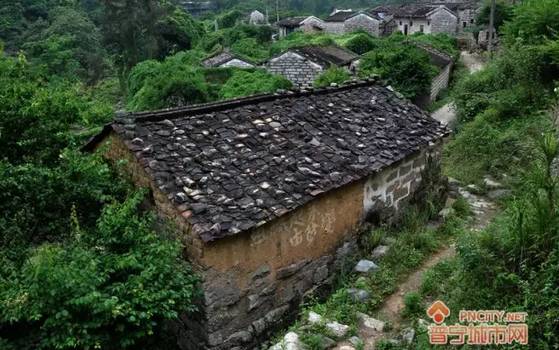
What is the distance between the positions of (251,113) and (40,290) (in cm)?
426

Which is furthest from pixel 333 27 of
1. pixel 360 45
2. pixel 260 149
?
pixel 260 149

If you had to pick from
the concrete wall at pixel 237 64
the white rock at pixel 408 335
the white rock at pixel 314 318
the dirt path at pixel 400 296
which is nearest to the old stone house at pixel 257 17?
the concrete wall at pixel 237 64

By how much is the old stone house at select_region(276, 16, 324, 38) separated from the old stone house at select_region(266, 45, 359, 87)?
2518 centimetres

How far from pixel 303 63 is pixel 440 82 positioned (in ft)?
26.3

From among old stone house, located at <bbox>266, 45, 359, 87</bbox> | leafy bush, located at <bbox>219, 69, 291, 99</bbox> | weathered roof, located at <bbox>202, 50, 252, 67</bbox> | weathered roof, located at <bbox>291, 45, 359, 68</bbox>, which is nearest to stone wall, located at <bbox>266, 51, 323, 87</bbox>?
old stone house, located at <bbox>266, 45, 359, 87</bbox>

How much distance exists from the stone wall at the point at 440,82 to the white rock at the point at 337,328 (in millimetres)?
21320

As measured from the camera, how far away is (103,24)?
43.2m

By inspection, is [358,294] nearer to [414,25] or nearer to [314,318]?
[314,318]

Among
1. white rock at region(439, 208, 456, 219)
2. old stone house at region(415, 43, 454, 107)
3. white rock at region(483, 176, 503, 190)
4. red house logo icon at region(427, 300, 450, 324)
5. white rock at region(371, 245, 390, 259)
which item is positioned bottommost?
old stone house at region(415, 43, 454, 107)

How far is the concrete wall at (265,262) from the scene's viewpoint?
5.75m

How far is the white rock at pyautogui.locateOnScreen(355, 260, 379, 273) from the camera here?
7039 millimetres

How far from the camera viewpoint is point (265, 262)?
20.4 ft

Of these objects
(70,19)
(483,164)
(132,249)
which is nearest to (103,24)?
(70,19)

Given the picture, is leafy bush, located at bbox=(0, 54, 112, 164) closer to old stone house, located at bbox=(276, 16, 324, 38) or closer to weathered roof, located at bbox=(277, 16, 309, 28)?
old stone house, located at bbox=(276, 16, 324, 38)
